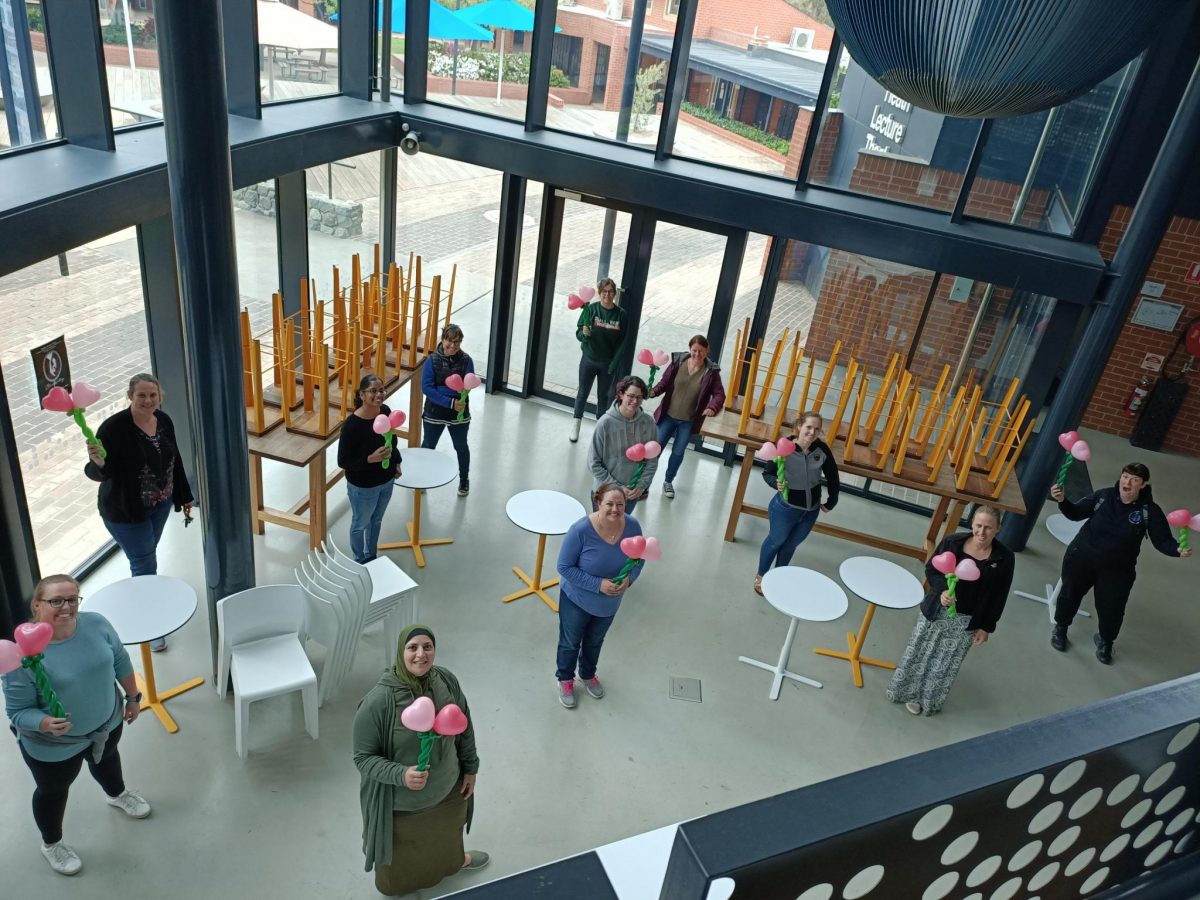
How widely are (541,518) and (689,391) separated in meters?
1.88

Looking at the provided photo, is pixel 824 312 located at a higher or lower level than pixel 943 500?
higher

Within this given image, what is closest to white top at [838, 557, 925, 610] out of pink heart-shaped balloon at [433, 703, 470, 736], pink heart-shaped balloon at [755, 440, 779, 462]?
pink heart-shaped balloon at [755, 440, 779, 462]

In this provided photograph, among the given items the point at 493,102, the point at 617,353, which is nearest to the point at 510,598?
the point at 617,353

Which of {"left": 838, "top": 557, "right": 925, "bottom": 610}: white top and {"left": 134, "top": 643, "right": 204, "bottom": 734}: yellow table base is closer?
{"left": 134, "top": 643, "right": 204, "bottom": 734}: yellow table base

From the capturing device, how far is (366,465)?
18.6 ft

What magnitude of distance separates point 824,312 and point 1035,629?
9.62 feet

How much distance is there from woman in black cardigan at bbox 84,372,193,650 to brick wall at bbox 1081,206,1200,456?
307 inches

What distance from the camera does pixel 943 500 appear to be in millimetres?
7281

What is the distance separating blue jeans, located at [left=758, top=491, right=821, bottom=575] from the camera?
20.5 ft

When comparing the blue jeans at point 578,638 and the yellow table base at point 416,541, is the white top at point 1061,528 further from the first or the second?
the yellow table base at point 416,541

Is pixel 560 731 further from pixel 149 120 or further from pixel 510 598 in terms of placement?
pixel 149 120

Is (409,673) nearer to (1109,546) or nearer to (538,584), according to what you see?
(538,584)

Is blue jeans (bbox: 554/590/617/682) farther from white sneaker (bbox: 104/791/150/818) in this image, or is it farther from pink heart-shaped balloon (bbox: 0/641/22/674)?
pink heart-shaped balloon (bbox: 0/641/22/674)

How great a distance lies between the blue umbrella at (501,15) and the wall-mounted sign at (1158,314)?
619 cm
